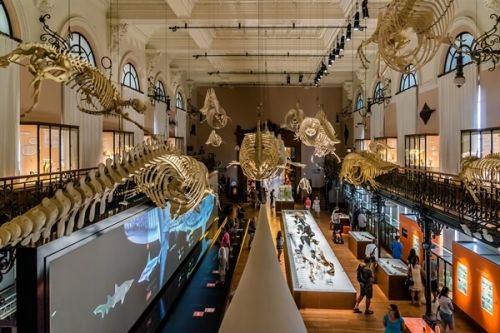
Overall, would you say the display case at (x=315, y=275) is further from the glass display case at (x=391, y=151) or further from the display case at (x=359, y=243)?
the glass display case at (x=391, y=151)

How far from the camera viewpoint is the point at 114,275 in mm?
7070

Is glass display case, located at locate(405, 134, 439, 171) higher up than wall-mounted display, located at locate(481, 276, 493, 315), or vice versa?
glass display case, located at locate(405, 134, 439, 171)

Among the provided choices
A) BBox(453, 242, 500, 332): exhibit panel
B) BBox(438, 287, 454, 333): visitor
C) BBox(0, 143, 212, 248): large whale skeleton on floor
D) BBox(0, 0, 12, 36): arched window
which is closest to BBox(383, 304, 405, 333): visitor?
BBox(438, 287, 454, 333): visitor

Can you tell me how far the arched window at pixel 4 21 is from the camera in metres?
8.13

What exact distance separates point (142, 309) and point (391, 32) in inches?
293

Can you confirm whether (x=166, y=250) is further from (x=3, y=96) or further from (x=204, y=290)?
(x=3, y=96)

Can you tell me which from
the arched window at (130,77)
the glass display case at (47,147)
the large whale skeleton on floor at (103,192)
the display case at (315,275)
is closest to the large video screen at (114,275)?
the large whale skeleton on floor at (103,192)

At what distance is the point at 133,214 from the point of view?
8.07 meters

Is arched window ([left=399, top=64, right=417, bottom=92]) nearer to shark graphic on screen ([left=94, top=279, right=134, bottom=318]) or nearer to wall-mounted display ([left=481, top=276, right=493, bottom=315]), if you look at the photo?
wall-mounted display ([left=481, top=276, right=493, bottom=315])

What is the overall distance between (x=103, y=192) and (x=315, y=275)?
7169 millimetres

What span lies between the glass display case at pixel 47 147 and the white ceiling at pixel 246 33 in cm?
502

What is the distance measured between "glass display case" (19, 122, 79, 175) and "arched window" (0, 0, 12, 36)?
2.07m

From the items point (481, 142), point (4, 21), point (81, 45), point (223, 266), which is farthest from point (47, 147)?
point (481, 142)

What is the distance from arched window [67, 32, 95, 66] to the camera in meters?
10.8
